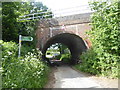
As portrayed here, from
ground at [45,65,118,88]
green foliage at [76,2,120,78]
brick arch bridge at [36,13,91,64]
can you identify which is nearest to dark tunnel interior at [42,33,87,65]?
brick arch bridge at [36,13,91,64]

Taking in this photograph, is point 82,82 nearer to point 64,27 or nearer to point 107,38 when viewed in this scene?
point 107,38

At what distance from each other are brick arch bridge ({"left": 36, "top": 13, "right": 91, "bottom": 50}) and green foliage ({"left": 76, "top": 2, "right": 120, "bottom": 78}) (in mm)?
2533

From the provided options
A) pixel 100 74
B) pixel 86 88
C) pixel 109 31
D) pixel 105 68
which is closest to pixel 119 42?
pixel 109 31

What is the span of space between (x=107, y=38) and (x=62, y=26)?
455 centimetres

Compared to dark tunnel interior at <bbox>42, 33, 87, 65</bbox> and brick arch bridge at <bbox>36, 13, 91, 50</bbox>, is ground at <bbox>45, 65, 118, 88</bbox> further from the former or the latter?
dark tunnel interior at <bbox>42, 33, 87, 65</bbox>

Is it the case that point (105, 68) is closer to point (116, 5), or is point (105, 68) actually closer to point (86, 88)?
point (86, 88)

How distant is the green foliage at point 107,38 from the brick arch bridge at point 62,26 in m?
2.53

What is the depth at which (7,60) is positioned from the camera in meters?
3.69

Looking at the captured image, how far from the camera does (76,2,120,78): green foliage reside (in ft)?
18.5

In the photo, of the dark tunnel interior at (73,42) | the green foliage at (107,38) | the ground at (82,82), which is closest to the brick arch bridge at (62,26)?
the dark tunnel interior at (73,42)

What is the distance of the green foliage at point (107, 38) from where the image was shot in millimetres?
5645

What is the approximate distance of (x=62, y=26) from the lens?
9539 millimetres

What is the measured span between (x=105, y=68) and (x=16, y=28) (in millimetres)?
6734

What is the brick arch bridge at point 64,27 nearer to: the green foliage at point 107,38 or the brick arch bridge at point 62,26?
the brick arch bridge at point 62,26
